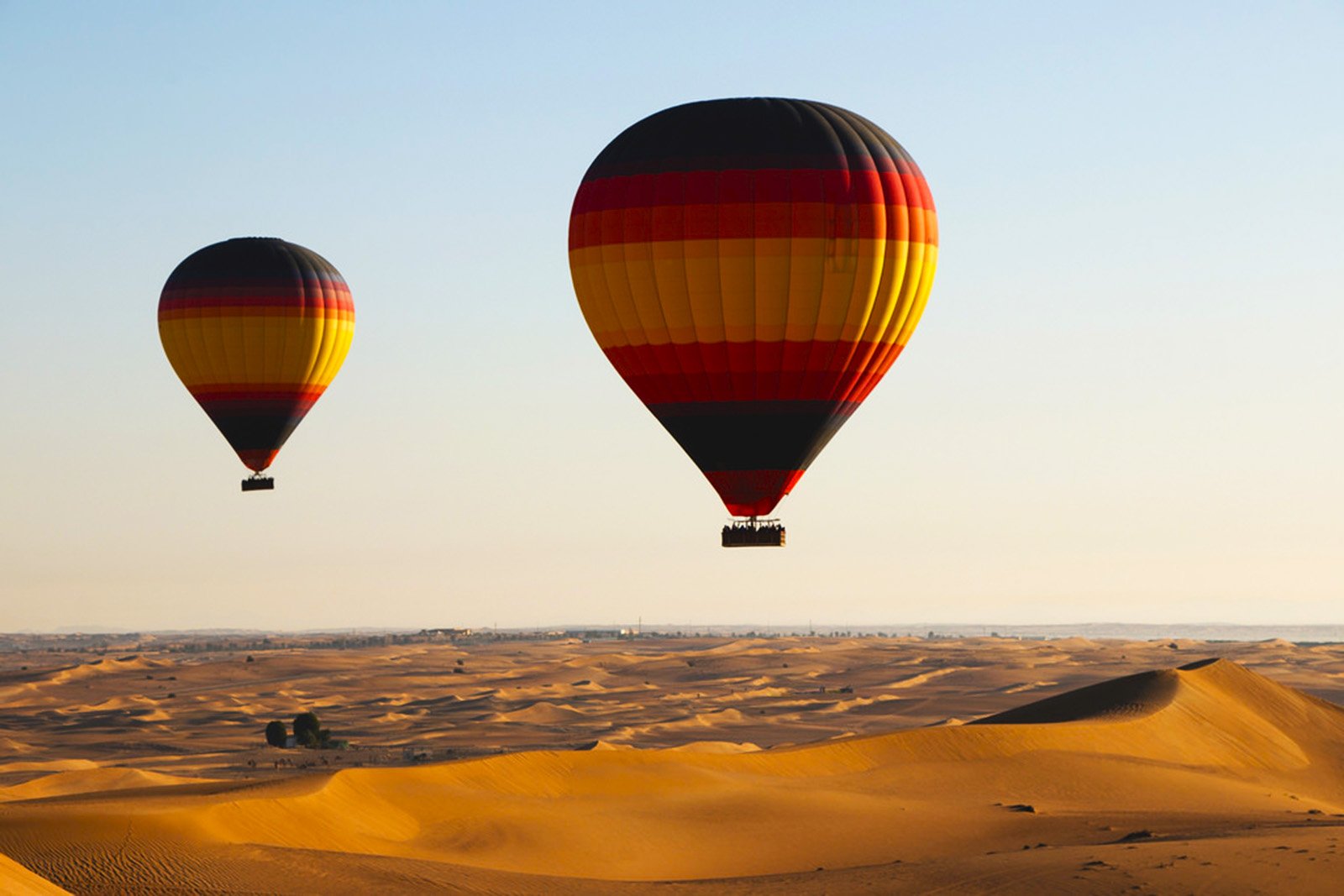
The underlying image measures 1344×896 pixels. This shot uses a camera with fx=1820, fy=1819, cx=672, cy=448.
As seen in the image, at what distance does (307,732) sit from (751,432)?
4575cm

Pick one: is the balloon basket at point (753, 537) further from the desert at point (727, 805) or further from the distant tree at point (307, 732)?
the distant tree at point (307, 732)

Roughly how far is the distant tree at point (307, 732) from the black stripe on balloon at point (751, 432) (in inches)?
1731

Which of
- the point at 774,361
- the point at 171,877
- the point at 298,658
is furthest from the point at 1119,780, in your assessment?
the point at 298,658

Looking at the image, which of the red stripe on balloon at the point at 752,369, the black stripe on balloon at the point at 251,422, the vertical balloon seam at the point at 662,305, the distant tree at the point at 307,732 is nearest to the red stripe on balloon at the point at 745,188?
the vertical balloon seam at the point at 662,305

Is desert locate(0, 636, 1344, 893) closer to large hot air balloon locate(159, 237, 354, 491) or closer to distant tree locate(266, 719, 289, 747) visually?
distant tree locate(266, 719, 289, 747)

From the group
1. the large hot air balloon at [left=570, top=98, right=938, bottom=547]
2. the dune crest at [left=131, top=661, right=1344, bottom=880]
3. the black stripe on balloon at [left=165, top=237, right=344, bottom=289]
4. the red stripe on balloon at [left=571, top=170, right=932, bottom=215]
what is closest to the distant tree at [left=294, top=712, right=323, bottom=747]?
the black stripe on balloon at [left=165, top=237, right=344, bottom=289]

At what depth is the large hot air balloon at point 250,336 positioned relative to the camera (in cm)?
5159

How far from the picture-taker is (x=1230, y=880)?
27.3 meters

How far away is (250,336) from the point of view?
51594 millimetres

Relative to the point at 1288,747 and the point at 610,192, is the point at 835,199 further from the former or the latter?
the point at 1288,747

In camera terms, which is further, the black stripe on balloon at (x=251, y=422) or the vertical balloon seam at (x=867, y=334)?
the black stripe on balloon at (x=251, y=422)

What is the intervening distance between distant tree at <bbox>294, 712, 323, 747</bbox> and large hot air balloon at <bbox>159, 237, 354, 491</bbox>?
2358 cm

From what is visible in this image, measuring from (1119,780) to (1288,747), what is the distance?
10661 millimetres

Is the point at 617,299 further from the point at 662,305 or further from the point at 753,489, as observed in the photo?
the point at 753,489
